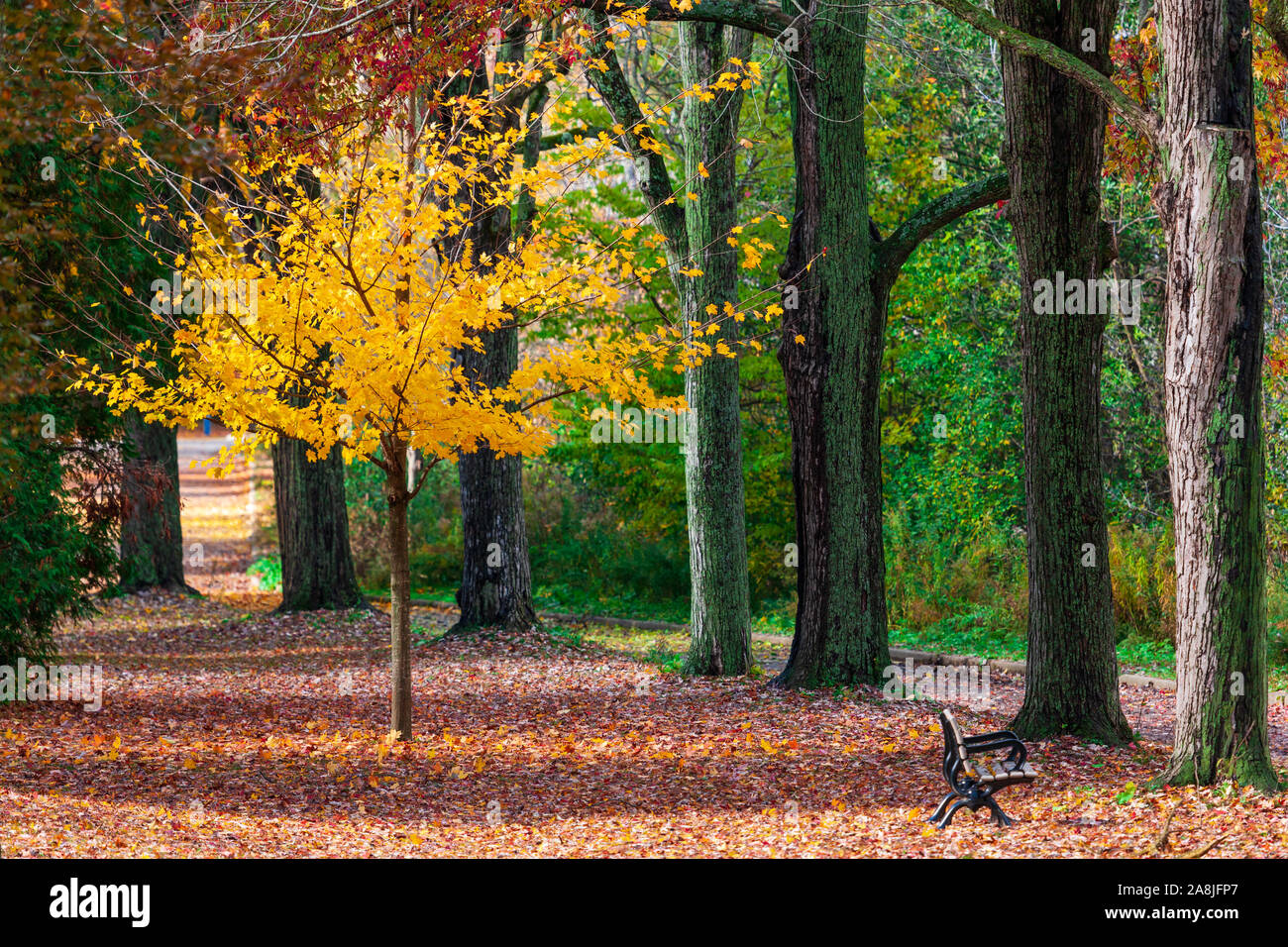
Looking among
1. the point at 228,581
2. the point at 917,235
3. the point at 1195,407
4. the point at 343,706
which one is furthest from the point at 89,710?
the point at 228,581

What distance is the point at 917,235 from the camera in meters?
10.5

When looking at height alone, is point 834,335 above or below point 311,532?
above

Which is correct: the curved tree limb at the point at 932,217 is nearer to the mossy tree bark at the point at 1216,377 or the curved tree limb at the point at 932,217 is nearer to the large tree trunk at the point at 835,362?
the large tree trunk at the point at 835,362

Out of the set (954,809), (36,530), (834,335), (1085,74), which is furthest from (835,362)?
(36,530)

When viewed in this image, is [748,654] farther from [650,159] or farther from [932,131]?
[932,131]

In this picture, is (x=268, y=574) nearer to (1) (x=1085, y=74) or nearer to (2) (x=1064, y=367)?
(2) (x=1064, y=367)

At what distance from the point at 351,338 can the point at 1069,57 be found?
478 cm

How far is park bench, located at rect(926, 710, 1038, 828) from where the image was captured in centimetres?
671

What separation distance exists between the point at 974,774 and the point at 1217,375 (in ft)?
8.19

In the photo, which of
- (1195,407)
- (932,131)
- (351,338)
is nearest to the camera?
(1195,407)

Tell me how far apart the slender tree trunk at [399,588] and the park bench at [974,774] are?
4.04 meters

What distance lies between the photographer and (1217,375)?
6793mm

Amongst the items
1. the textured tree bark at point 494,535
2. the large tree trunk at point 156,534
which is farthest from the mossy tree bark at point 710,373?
the large tree trunk at point 156,534

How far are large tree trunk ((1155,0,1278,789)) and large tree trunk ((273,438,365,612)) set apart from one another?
1149 centimetres
